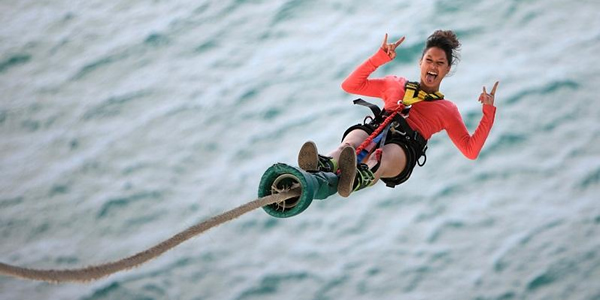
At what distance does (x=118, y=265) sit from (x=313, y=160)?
3.51 feet

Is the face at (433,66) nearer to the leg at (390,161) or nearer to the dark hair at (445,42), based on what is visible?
the dark hair at (445,42)

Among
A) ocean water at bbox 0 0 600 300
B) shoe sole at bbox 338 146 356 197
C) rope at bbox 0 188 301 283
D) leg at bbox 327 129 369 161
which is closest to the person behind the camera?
rope at bbox 0 188 301 283

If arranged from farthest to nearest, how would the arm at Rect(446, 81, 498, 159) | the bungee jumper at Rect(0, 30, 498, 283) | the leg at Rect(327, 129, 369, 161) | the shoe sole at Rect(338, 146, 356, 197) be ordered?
the leg at Rect(327, 129, 369, 161), the arm at Rect(446, 81, 498, 159), the shoe sole at Rect(338, 146, 356, 197), the bungee jumper at Rect(0, 30, 498, 283)

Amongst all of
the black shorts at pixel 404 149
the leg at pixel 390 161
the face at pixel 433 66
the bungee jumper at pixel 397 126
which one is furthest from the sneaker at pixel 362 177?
the face at pixel 433 66

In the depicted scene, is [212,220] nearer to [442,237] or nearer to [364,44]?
[442,237]

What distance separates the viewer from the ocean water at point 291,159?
27.5 ft

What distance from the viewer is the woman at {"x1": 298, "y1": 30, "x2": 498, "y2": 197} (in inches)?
161

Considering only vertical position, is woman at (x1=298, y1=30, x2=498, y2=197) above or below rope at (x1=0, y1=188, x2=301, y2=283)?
above

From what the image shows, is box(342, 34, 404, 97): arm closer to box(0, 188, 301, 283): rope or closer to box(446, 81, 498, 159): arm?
box(446, 81, 498, 159): arm

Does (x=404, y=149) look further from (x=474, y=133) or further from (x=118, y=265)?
(x=118, y=265)

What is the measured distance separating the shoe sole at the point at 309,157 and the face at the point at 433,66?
0.67m

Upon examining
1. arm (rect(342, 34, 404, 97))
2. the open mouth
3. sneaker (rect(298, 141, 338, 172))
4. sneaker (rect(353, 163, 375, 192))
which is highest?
arm (rect(342, 34, 404, 97))

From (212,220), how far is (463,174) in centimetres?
565

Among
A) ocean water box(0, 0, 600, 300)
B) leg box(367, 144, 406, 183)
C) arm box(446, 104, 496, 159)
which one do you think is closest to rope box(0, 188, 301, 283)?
leg box(367, 144, 406, 183)
